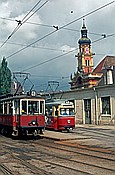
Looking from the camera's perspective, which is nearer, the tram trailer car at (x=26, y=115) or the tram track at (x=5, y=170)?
the tram track at (x=5, y=170)

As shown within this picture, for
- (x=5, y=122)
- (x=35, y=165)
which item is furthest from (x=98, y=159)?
(x=5, y=122)

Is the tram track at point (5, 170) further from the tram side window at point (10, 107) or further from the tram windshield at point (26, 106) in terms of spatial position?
the tram side window at point (10, 107)

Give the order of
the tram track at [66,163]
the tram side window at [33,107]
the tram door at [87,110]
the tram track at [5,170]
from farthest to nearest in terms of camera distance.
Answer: the tram door at [87,110] → the tram side window at [33,107] → the tram track at [66,163] → the tram track at [5,170]

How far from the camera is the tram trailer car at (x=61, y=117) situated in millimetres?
29656

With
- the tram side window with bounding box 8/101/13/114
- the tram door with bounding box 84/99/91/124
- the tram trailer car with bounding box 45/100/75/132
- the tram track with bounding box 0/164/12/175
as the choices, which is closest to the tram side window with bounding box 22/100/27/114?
the tram side window with bounding box 8/101/13/114

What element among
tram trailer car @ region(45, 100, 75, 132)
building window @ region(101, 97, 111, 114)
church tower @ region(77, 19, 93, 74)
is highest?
church tower @ region(77, 19, 93, 74)

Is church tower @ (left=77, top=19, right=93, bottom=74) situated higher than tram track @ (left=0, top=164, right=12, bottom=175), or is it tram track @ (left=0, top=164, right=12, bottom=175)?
church tower @ (left=77, top=19, right=93, bottom=74)

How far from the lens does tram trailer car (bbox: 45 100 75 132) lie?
97.3 ft

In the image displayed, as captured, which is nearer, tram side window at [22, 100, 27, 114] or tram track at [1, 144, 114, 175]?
tram track at [1, 144, 114, 175]

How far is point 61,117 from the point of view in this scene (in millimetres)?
29656

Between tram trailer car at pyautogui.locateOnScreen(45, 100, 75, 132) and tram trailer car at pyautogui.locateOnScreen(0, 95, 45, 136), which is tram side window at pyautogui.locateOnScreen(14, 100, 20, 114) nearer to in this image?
tram trailer car at pyautogui.locateOnScreen(0, 95, 45, 136)

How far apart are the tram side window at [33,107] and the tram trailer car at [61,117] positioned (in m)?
5.80

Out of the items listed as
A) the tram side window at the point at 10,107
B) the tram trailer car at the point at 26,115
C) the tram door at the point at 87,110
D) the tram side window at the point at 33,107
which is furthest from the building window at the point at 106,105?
the tram side window at the point at 33,107

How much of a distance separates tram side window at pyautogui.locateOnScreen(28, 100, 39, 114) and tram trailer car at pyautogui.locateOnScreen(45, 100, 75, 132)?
5.80 meters
